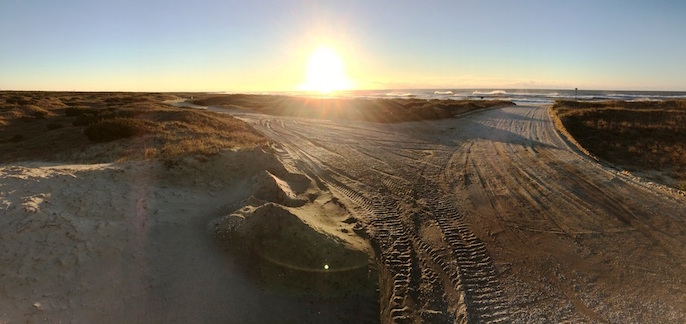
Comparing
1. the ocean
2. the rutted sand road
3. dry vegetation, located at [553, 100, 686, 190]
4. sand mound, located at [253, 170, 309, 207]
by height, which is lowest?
the rutted sand road

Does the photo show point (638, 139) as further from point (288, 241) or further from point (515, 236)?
point (288, 241)

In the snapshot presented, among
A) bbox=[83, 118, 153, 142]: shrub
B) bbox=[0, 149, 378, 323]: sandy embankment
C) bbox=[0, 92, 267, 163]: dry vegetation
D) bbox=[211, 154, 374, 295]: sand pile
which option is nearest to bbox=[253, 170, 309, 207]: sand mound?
bbox=[0, 149, 378, 323]: sandy embankment

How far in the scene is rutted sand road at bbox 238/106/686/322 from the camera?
17.4ft

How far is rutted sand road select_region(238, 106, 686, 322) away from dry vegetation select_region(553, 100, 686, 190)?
1.65 meters

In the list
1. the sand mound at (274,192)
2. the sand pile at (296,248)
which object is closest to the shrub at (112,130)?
the sand mound at (274,192)

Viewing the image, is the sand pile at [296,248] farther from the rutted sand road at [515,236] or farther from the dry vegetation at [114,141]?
the dry vegetation at [114,141]

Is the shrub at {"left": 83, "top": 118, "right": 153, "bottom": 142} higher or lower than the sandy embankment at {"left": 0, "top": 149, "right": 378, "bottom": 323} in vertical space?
higher

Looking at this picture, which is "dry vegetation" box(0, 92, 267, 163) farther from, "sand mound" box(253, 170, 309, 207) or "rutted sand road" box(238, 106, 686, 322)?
"rutted sand road" box(238, 106, 686, 322)

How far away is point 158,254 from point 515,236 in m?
7.37

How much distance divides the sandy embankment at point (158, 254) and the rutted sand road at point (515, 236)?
1077 mm

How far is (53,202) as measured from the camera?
6484 millimetres

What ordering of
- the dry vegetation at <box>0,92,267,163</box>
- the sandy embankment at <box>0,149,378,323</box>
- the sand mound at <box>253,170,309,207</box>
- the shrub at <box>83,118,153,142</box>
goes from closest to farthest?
the sandy embankment at <box>0,149,378,323</box>
the sand mound at <box>253,170,309,207</box>
the dry vegetation at <box>0,92,267,163</box>
the shrub at <box>83,118,153,142</box>

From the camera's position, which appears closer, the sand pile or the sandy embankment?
the sandy embankment

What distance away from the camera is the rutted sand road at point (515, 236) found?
5301 mm
